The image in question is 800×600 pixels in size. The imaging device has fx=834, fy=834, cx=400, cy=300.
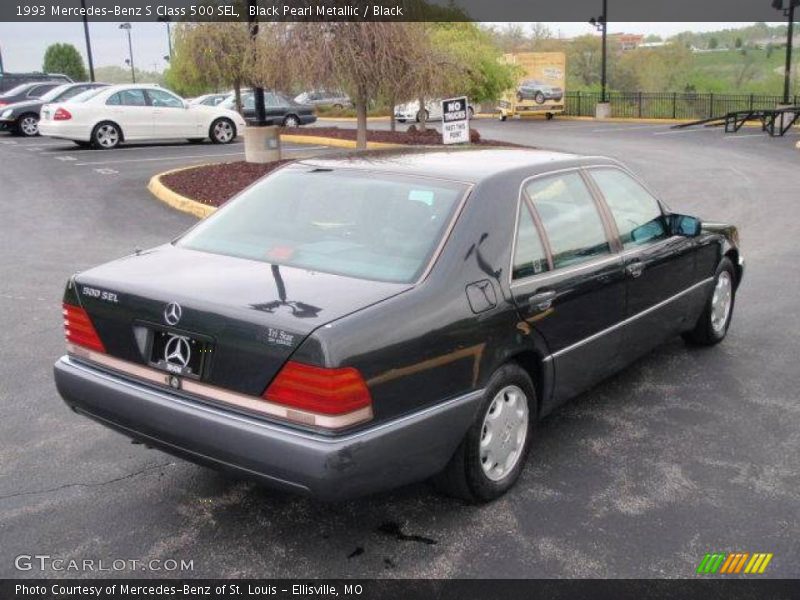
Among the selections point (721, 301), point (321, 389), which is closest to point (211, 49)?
point (721, 301)

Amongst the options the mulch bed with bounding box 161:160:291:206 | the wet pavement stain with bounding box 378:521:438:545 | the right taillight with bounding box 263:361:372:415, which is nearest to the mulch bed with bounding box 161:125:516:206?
the mulch bed with bounding box 161:160:291:206

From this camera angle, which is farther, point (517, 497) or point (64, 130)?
point (64, 130)

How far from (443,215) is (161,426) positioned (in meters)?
1.52

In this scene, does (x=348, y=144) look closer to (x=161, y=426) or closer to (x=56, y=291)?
(x=56, y=291)

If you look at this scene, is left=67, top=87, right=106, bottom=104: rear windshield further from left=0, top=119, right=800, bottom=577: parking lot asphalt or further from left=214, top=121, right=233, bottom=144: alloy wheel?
left=0, top=119, right=800, bottom=577: parking lot asphalt

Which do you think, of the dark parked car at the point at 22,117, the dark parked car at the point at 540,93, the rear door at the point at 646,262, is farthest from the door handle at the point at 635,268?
the dark parked car at the point at 540,93

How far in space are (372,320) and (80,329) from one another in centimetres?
148

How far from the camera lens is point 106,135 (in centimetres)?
2075

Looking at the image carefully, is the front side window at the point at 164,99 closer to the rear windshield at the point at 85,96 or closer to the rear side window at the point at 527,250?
the rear windshield at the point at 85,96

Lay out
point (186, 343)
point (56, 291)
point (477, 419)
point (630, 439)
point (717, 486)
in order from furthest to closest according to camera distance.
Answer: point (56, 291) < point (630, 439) < point (717, 486) < point (477, 419) < point (186, 343)

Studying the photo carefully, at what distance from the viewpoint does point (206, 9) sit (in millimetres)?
24000

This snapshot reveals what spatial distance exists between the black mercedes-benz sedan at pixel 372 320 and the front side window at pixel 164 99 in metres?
17.7

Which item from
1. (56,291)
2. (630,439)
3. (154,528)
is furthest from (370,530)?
(56,291)

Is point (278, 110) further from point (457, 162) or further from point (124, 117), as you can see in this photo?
point (457, 162)
